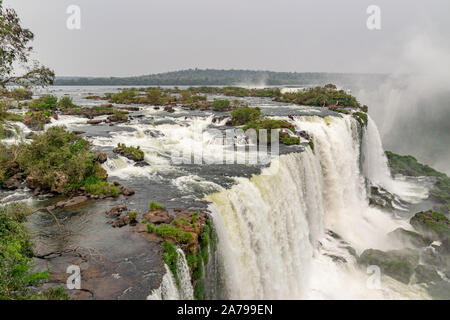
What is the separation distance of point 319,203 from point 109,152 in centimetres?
1306

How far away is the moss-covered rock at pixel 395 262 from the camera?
45.8 feet

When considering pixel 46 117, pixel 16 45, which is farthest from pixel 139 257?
pixel 46 117

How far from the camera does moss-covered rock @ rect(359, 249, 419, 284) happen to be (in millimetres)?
13969

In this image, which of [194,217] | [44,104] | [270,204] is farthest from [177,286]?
[44,104]

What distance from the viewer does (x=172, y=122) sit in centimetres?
2420

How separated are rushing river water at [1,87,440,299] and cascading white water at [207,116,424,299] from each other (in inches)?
1.9

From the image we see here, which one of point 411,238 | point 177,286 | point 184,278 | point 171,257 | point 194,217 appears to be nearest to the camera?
point 177,286

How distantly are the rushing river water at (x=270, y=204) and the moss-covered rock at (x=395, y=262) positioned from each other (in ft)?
1.56

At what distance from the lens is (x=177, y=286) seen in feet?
22.2

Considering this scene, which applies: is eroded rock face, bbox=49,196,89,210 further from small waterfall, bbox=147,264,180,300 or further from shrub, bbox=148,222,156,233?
small waterfall, bbox=147,264,180,300

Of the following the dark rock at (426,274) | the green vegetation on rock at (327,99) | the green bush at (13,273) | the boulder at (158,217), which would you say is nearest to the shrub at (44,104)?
the boulder at (158,217)

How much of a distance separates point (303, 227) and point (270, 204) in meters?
3.44

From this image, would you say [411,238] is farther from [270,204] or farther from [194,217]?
[194,217]
